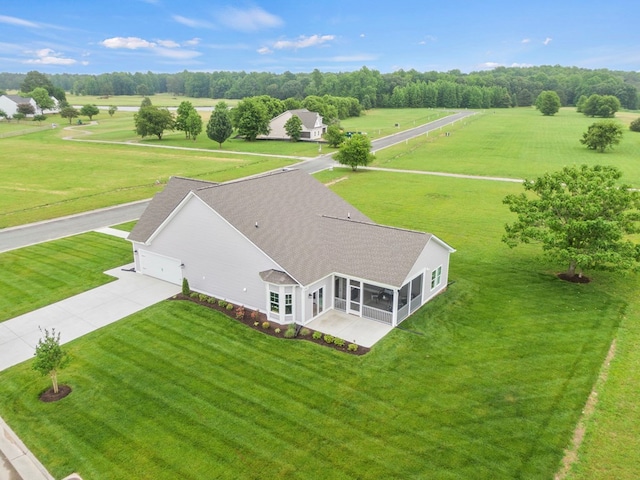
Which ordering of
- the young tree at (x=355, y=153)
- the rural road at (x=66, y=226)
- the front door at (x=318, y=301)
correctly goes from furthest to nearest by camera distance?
the young tree at (x=355, y=153) → the rural road at (x=66, y=226) → the front door at (x=318, y=301)

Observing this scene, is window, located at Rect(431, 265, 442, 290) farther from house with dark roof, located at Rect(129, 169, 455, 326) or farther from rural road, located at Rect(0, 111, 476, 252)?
rural road, located at Rect(0, 111, 476, 252)

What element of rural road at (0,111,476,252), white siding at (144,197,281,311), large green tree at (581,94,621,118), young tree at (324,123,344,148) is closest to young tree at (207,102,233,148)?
young tree at (324,123,344,148)

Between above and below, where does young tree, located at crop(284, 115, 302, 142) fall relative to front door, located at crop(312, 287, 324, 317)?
above

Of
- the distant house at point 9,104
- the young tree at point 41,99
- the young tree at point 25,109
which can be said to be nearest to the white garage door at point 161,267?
the young tree at point 25,109

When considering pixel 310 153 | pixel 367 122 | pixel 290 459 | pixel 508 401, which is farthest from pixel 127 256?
pixel 367 122

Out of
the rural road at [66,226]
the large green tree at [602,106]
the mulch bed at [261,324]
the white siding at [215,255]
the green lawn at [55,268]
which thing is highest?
the large green tree at [602,106]

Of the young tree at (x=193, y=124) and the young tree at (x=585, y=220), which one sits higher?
the young tree at (x=193, y=124)

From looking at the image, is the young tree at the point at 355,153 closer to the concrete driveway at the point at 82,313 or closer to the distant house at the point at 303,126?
the distant house at the point at 303,126
